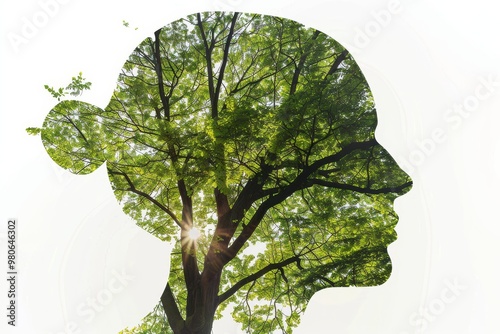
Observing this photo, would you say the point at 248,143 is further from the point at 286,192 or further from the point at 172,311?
the point at 172,311

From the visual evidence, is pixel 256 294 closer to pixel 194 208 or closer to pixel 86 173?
pixel 194 208

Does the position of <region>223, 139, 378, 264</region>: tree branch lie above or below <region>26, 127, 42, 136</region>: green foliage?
below

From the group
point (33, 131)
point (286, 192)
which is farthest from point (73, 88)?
point (286, 192)

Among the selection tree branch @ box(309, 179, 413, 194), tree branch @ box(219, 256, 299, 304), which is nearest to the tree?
tree branch @ box(309, 179, 413, 194)

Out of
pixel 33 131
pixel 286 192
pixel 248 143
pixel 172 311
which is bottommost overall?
pixel 172 311

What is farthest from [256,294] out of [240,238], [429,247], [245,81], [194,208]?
[245,81]

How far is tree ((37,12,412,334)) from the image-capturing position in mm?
5621

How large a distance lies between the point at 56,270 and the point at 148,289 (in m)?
1.17

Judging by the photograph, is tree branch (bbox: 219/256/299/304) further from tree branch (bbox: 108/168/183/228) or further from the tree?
tree branch (bbox: 108/168/183/228)

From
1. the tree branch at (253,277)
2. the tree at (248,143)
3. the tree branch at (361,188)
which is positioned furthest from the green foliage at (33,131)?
the tree branch at (361,188)

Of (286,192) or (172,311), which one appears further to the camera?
(172,311)

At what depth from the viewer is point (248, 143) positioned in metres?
5.64

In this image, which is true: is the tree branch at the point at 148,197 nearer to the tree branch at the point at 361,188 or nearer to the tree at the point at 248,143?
the tree at the point at 248,143

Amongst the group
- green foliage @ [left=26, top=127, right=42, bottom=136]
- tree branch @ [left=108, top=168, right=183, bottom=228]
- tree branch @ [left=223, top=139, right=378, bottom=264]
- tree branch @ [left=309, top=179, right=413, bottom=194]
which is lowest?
tree branch @ [left=309, top=179, right=413, bottom=194]
